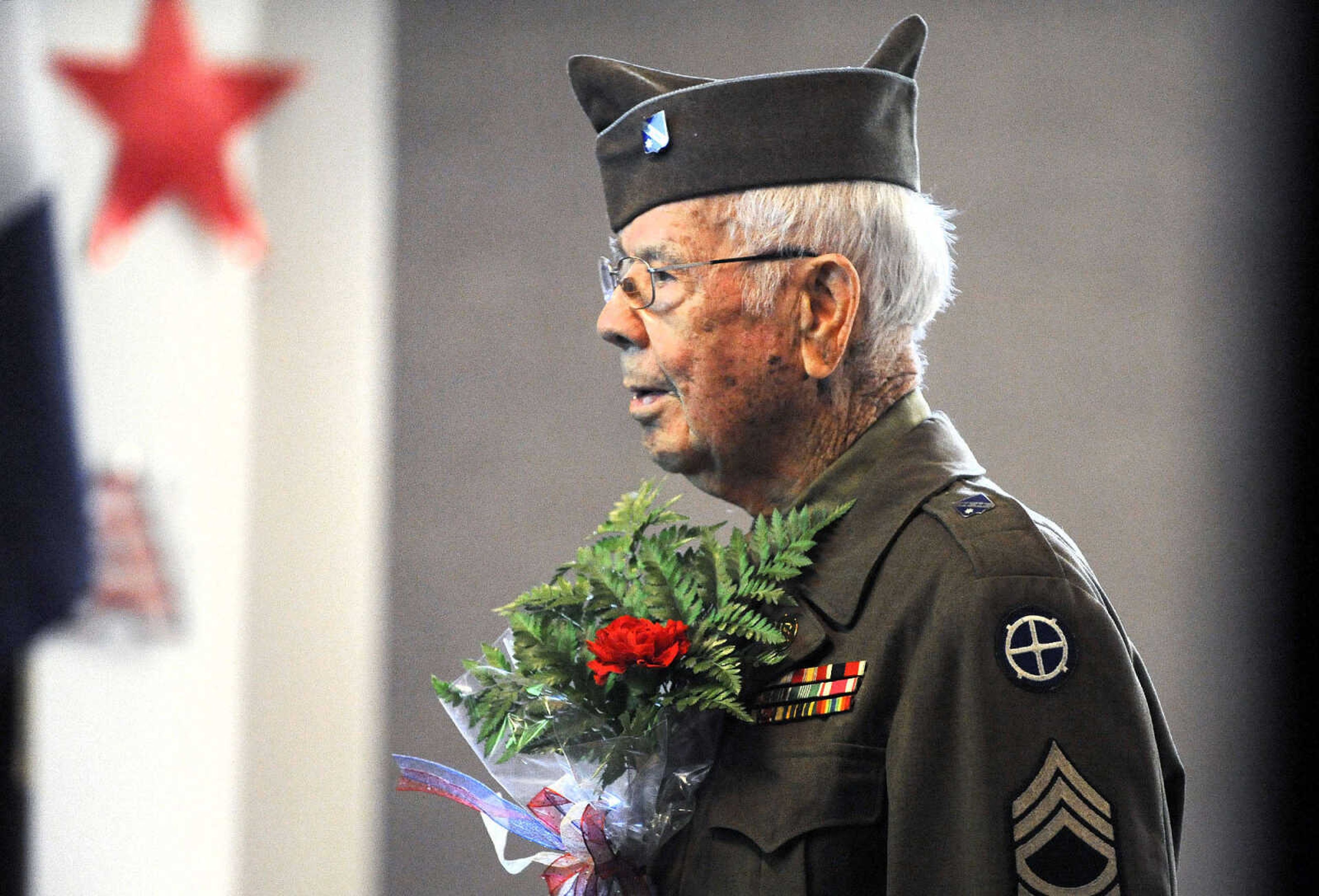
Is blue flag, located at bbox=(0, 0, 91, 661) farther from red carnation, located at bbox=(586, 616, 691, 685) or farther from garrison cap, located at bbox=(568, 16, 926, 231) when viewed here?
red carnation, located at bbox=(586, 616, 691, 685)

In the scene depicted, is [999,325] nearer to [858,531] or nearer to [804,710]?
[858,531]

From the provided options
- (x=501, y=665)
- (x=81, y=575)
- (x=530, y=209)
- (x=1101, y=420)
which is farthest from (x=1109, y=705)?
(x=81, y=575)

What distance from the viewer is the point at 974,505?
1.15 metres

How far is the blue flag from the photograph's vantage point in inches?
115

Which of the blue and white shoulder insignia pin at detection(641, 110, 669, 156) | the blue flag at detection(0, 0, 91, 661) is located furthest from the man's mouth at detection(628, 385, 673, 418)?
the blue flag at detection(0, 0, 91, 661)

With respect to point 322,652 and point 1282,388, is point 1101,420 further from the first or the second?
point 322,652

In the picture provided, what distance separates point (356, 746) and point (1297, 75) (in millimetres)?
2786

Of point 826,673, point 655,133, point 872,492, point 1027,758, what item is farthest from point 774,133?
point 1027,758

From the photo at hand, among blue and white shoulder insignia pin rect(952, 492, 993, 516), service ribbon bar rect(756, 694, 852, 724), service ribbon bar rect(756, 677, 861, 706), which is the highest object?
blue and white shoulder insignia pin rect(952, 492, 993, 516)

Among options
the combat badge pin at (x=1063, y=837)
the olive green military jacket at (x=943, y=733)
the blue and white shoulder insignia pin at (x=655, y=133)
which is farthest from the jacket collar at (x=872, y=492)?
the blue and white shoulder insignia pin at (x=655, y=133)

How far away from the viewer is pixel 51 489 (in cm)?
294

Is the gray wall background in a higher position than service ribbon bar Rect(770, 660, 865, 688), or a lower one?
higher

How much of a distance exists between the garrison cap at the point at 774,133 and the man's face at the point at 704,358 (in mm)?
37

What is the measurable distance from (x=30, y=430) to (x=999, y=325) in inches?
89.9
